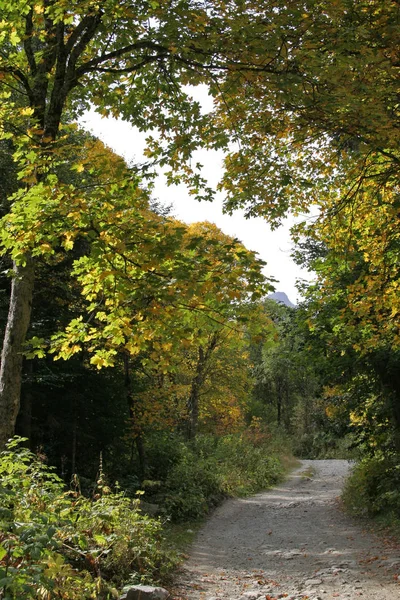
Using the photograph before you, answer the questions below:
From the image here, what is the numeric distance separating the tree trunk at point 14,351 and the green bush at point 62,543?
32 centimetres

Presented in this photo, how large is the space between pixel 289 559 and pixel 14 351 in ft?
18.3

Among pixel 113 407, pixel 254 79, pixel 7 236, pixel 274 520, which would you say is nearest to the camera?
pixel 7 236

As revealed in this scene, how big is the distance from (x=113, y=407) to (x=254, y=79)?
9886 millimetres

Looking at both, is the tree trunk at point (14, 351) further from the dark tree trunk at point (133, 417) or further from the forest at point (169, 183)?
the dark tree trunk at point (133, 417)

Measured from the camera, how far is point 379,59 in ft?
Result: 16.8

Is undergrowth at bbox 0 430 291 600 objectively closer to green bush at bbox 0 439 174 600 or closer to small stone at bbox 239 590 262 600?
green bush at bbox 0 439 174 600

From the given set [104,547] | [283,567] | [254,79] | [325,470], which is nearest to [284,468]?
[325,470]

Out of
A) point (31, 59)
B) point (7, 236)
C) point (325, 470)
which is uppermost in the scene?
point (31, 59)

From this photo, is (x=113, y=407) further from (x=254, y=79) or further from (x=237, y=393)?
(x=237, y=393)

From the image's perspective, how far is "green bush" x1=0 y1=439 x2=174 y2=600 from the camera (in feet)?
11.3

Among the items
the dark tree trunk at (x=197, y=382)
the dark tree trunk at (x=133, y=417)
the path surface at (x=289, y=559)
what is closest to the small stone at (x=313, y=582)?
the path surface at (x=289, y=559)

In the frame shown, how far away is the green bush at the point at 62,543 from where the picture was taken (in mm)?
3438

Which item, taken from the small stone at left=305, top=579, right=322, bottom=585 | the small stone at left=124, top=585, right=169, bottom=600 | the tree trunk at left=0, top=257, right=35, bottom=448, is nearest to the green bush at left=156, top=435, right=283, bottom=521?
the small stone at left=305, top=579, right=322, bottom=585

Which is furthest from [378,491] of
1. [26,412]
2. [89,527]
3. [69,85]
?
[69,85]
